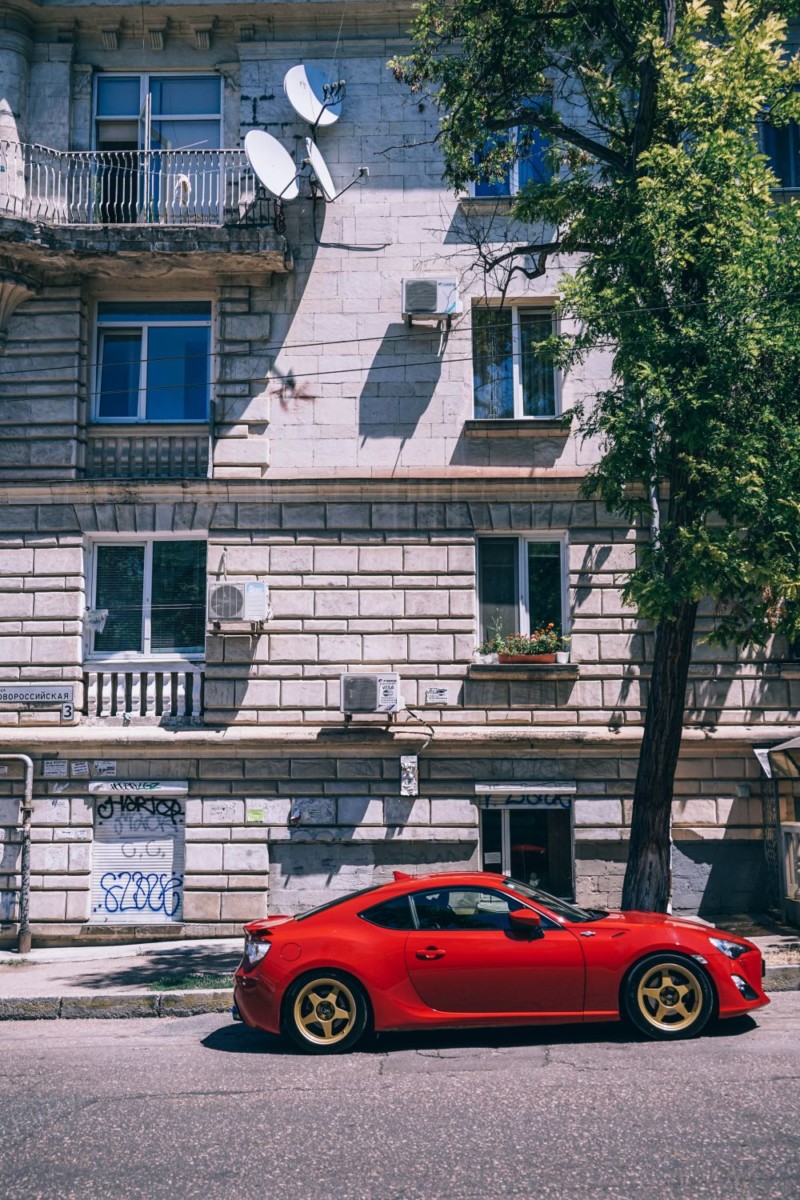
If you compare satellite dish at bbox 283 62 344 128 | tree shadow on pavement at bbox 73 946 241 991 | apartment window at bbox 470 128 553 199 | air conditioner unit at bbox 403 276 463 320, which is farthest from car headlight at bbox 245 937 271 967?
satellite dish at bbox 283 62 344 128

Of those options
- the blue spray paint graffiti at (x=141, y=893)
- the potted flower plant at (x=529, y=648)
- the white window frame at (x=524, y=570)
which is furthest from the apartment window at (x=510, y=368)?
the blue spray paint graffiti at (x=141, y=893)

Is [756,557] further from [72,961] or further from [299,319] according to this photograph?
[72,961]

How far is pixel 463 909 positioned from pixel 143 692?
7.90 metres

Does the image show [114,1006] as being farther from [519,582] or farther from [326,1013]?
[519,582]

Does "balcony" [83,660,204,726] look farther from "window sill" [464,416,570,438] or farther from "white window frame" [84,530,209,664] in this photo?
"window sill" [464,416,570,438]

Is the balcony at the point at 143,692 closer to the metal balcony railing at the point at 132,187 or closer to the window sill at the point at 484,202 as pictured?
the metal balcony railing at the point at 132,187

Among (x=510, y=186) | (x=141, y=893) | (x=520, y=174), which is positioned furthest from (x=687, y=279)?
(x=141, y=893)

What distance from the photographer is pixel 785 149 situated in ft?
56.4

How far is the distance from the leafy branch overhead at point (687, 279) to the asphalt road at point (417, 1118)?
4535 millimetres

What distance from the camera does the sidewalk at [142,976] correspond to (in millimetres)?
11312

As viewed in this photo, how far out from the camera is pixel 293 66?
16.9m

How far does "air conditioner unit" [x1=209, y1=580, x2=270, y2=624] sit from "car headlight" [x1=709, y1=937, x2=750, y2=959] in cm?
803

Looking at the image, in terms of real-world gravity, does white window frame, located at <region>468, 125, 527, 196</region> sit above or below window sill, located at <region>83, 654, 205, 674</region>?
above

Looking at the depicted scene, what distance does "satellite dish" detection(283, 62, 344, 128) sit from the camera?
1605 centimetres
